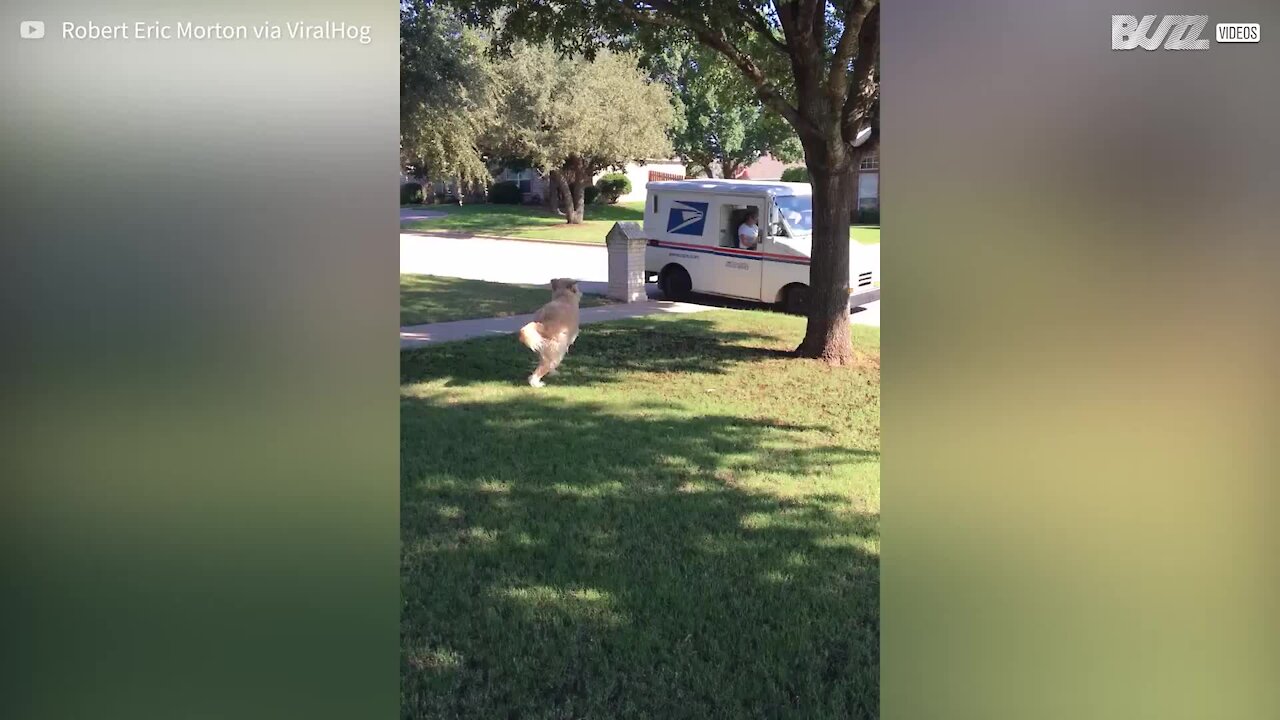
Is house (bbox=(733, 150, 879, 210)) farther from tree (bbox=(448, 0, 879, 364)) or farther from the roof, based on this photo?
tree (bbox=(448, 0, 879, 364))

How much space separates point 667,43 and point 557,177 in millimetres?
23165

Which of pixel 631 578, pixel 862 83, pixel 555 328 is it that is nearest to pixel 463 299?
pixel 555 328

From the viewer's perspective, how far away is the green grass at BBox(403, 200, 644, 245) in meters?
30.7

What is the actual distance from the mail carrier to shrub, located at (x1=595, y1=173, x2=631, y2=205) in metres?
26.0

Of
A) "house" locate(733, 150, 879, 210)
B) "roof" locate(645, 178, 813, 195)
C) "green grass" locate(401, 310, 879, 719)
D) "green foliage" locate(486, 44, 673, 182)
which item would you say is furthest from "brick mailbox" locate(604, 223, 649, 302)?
"house" locate(733, 150, 879, 210)

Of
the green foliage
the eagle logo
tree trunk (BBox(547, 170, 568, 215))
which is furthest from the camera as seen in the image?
tree trunk (BBox(547, 170, 568, 215))

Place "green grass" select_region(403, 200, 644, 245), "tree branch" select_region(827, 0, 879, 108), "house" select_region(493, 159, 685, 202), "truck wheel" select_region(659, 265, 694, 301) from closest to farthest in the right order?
"tree branch" select_region(827, 0, 879, 108)
"truck wheel" select_region(659, 265, 694, 301)
"green grass" select_region(403, 200, 644, 245)
"house" select_region(493, 159, 685, 202)

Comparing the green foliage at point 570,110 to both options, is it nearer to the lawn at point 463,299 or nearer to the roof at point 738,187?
the lawn at point 463,299

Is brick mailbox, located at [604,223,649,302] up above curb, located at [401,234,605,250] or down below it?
below

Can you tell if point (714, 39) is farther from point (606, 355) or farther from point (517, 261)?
point (517, 261)

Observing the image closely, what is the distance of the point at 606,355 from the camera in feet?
35.8

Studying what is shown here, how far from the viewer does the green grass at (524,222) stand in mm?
30734

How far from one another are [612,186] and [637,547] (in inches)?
1509

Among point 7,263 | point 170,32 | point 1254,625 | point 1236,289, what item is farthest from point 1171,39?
point 7,263
